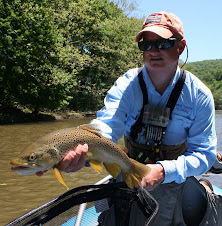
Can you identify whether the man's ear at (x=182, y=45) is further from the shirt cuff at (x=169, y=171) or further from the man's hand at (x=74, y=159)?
the man's hand at (x=74, y=159)

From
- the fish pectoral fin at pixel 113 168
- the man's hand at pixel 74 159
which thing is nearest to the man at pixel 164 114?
the fish pectoral fin at pixel 113 168

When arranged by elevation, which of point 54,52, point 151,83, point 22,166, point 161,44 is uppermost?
point 54,52

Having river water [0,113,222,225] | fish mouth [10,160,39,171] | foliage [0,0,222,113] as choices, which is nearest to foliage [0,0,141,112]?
foliage [0,0,222,113]

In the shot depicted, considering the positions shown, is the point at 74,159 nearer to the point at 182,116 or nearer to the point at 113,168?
the point at 113,168

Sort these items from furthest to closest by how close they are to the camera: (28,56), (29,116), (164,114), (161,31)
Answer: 1. (29,116)
2. (28,56)
3. (164,114)
4. (161,31)

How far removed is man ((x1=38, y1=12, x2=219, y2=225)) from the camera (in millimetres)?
2508

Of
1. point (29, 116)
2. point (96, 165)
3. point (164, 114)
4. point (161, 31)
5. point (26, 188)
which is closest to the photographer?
point (96, 165)

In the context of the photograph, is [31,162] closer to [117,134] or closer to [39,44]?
[117,134]

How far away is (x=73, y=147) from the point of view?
6.79 feet

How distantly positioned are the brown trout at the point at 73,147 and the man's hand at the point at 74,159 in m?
0.03

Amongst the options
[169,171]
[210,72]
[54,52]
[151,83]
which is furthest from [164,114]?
[210,72]

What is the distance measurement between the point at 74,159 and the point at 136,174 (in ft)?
1.77

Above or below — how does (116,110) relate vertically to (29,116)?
above

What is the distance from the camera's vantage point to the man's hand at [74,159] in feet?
6.61
